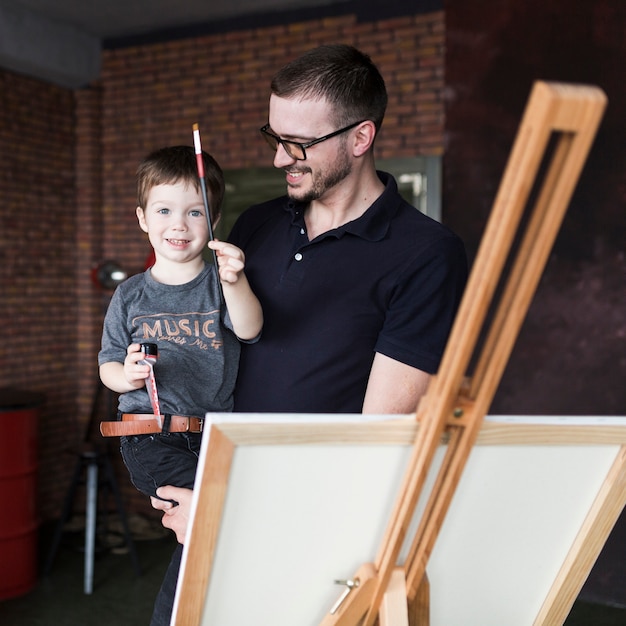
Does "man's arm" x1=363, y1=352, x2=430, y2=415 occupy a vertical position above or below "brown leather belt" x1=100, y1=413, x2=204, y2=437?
above

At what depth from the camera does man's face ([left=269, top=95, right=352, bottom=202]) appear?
164 cm

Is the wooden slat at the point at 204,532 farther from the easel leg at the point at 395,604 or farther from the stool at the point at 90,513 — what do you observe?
the stool at the point at 90,513

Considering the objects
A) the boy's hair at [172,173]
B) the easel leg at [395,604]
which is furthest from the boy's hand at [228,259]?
the easel leg at [395,604]

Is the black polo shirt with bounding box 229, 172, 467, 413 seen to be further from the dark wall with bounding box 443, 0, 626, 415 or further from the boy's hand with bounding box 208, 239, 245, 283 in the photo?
the dark wall with bounding box 443, 0, 626, 415

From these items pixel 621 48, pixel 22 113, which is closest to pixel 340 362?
pixel 621 48

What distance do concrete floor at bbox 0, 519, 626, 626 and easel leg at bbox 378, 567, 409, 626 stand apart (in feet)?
10.4

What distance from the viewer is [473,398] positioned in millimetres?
1001

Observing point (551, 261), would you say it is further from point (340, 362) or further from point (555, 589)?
point (555, 589)

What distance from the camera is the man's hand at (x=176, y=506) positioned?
152 cm

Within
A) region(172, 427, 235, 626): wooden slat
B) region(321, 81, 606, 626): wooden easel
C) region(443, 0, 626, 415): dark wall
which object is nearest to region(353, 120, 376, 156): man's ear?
region(321, 81, 606, 626): wooden easel

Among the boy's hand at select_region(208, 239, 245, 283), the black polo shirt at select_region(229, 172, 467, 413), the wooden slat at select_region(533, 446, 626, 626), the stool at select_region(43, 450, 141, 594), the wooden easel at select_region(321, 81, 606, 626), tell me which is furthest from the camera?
the stool at select_region(43, 450, 141, 594)

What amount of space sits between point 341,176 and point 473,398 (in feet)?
2.70

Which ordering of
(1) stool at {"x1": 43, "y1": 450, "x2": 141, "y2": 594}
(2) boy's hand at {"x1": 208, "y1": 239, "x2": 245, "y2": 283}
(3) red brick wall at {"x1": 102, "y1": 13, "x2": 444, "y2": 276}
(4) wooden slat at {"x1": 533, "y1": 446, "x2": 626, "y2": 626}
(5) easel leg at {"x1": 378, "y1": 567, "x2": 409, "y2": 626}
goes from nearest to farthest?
1. (5) easel leg at {"x1": 378, "y1": 567, "x2": 409, "y2": 626}
2. (4) wooden slat at {"x1": 533, "y1": 446, "x2": 626, "y2": 626}
3. (2) boy's hand at {"x1": 208, "y1": 239, "x2": 245, "y2": 283}
4. (1) stool at {"x1": 43, "y1": 450, "x2": 141, "y2": 594}
5. (3) red brick wall at {"x1": 102, "y1": 13, "x2": 444, "y2": 276}

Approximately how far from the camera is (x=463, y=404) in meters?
1.00
